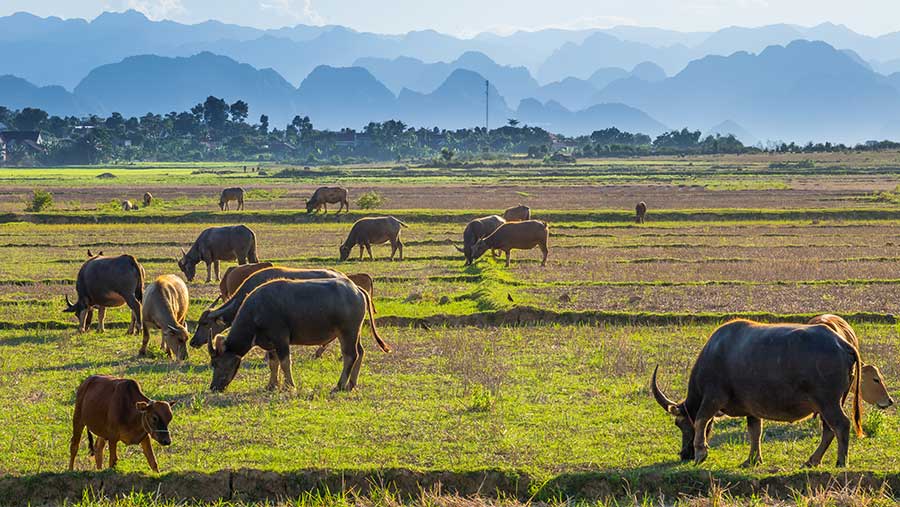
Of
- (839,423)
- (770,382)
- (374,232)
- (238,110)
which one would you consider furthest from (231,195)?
(238,110)

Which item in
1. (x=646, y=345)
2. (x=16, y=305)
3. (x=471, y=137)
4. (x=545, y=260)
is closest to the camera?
(x=646, y=345)

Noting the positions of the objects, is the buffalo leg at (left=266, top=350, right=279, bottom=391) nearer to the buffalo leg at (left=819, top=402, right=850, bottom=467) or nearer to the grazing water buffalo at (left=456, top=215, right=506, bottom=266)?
the buffalo leg at (left=819, top=402, right=850, bottom=467)

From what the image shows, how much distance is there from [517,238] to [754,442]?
19.7 metres

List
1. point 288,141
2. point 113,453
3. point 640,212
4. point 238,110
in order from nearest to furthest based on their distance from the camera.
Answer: point 113,453
point 640,212
point 288,141
point 238,110

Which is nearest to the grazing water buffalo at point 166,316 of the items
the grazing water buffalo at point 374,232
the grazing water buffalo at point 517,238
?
the grazing water buffalo at point 517,238

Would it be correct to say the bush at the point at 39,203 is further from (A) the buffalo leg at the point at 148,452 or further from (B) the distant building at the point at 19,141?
(B) the distant building at the point at 19,141

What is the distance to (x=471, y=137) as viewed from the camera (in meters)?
173

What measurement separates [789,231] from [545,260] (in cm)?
1452

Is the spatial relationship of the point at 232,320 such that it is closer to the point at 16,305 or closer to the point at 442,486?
the point at 442,486

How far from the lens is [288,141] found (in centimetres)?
17688

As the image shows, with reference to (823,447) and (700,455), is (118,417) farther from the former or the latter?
(823,447)

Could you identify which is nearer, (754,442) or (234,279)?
(754,442)

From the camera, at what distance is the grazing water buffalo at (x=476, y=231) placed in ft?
101

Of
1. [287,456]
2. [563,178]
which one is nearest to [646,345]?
[287,456]
